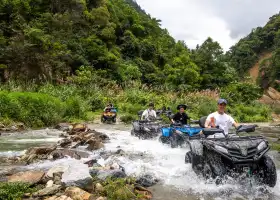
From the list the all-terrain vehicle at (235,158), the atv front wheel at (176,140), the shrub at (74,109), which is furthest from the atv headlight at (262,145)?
the shrub at (74,109)

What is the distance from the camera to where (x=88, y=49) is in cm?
3844

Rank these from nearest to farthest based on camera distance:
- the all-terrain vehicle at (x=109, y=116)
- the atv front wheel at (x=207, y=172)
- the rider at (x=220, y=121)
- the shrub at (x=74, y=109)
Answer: the atv front wheel at (x=207, y=172) < the rider at (x=220, y=121) < the all-terrain vehicle at (x=109, y=116) < the shrub at (x=74, y=109)

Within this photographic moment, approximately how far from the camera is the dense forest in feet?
91.4

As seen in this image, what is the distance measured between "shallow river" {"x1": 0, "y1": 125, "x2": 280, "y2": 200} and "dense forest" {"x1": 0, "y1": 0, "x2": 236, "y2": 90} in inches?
682

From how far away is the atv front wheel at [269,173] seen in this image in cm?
552

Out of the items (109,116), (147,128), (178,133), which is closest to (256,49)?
(109,116)

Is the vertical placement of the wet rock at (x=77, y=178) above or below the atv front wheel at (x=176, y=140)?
below

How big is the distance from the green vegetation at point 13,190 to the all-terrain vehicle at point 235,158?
3.06 meters

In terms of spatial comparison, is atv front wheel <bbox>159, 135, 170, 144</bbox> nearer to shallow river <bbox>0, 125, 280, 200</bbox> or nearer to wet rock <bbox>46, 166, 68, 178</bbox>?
shallow river <bbox>0, 125, 280, 200</bbox>

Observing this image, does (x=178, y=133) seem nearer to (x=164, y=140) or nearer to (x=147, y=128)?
(x=164, y=140)

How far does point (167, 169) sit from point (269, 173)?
2397 mm

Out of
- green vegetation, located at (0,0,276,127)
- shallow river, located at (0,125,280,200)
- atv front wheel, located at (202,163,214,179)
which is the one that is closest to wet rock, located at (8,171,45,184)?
shallow river, located at (0,125,280,200)

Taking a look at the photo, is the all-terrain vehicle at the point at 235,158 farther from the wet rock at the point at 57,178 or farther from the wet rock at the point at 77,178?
the wet rock at the point at 57,178

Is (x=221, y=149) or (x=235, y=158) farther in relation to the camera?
(x=221, y=149)
